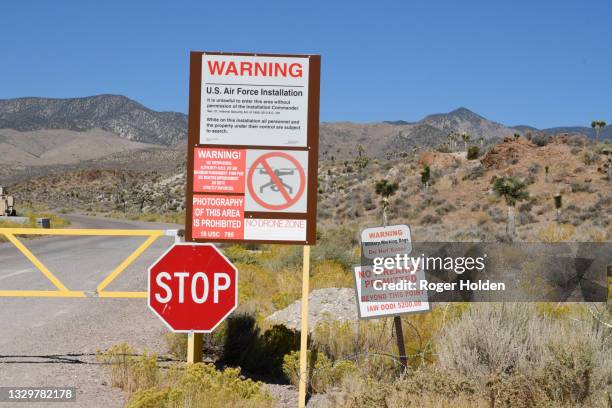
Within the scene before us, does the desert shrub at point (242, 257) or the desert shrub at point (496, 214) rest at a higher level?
the desert shrub at point (496, 214)

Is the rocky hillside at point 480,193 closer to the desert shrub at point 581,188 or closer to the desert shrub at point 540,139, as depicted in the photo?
the desert shrub at point 581,188

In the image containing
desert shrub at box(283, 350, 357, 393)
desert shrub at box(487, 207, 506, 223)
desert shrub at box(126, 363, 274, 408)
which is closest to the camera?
desert shrub at box(126, 363, 274, 408)

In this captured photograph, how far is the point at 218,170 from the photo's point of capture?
668 cm

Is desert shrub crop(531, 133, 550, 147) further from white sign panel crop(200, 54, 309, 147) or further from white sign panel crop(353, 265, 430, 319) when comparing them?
white sign panel crop(200, 54, 309, 147)

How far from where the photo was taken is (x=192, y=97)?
6.58 m

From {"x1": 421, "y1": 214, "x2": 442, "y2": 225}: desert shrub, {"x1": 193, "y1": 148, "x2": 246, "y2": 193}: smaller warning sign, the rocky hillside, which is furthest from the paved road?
{"x1": 421, "y1": 214, "x2": 442, "y2": 225}: desert shrub

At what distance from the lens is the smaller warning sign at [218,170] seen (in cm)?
664

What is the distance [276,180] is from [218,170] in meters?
0.56

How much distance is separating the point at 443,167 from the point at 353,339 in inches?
2088

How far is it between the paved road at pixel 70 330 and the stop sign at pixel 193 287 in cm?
91

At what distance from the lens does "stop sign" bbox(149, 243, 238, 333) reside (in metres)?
6.70

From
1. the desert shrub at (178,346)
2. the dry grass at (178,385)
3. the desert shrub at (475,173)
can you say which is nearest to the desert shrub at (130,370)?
the dry grass at (178,385)

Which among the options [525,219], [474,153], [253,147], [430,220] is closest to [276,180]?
[253,147]

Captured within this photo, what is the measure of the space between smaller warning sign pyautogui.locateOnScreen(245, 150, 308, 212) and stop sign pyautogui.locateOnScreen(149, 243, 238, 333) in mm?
638
